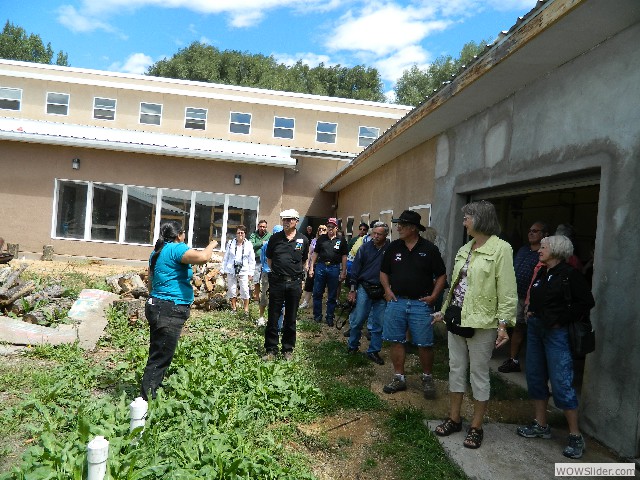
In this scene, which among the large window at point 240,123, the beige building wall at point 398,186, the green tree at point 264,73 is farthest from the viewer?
the green tree at point 264,73

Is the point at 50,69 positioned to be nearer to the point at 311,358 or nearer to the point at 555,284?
the point at 311,358

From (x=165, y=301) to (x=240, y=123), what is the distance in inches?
630

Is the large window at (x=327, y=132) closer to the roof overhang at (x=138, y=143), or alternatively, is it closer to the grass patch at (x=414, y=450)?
the roof overhang at (x=138, y=143)

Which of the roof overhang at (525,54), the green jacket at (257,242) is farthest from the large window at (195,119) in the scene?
the roof overhang at (525,54)

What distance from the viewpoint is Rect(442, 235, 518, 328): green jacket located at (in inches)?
139

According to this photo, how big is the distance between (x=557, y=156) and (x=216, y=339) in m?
4.76

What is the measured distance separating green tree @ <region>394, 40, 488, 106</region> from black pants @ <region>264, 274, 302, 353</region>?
42172 mm

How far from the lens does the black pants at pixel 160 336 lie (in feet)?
13.1

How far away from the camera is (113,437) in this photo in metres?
3.13

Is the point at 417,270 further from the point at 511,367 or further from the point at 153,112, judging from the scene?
the point at 153,112

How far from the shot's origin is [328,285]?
8.02 m

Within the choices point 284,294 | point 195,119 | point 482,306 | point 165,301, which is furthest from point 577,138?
point 195,119

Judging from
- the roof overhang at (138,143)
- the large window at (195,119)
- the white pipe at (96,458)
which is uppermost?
the large window at (195,119)

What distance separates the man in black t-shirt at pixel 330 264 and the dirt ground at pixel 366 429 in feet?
7.77
